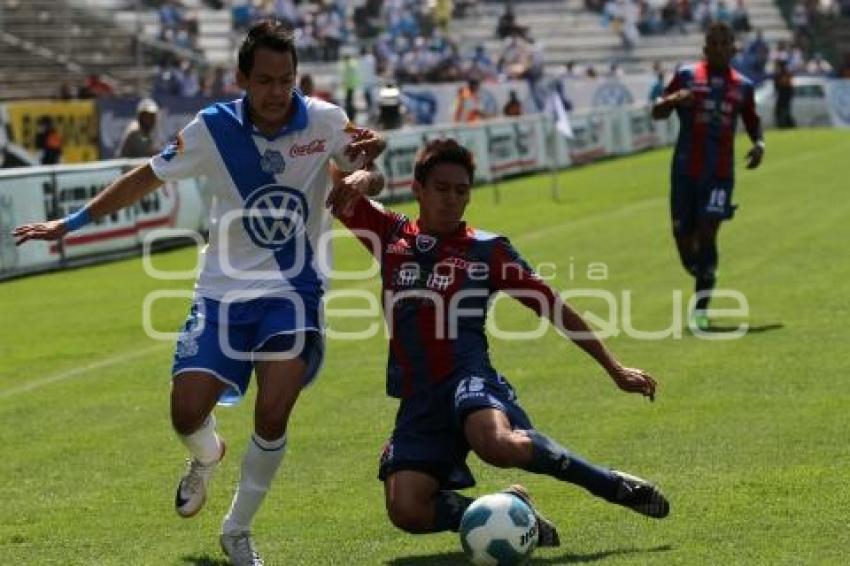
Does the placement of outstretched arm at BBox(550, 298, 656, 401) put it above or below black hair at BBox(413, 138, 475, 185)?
below

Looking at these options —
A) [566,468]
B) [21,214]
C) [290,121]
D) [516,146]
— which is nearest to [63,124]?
[516,146]

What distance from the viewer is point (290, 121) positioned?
314 inches

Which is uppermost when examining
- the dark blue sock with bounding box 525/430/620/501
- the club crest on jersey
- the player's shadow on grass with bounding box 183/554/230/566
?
the club crest on jersey

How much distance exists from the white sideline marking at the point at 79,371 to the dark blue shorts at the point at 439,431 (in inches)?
248

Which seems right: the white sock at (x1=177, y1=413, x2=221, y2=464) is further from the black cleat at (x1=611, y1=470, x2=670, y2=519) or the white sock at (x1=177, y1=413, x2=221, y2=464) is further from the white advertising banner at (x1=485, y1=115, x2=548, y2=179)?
the white advertising banner at (x1=485, y1=115, x2=548, y2=179)

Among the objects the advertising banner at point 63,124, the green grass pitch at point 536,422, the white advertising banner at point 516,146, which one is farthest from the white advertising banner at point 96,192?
the advertising banner at point 63,124

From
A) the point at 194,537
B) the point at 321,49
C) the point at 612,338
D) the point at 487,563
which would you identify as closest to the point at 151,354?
the point at 612,338

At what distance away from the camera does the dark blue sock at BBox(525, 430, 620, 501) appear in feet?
25.3

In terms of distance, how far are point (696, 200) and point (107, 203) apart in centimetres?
898

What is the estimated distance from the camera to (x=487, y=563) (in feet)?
24.5

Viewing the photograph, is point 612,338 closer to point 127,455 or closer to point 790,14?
point 127,455

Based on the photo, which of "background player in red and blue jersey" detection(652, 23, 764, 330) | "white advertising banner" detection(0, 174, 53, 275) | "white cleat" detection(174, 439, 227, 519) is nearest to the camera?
"white cleat" detection(174, 439, 227, 519)

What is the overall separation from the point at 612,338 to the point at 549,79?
40.0 metres

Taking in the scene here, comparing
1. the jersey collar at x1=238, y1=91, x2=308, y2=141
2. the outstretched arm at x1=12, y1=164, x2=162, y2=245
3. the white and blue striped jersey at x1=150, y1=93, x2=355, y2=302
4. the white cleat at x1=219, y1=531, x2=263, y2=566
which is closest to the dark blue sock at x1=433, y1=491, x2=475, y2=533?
the white cleat at x1=219, y1=531, x2=263, y2=566
